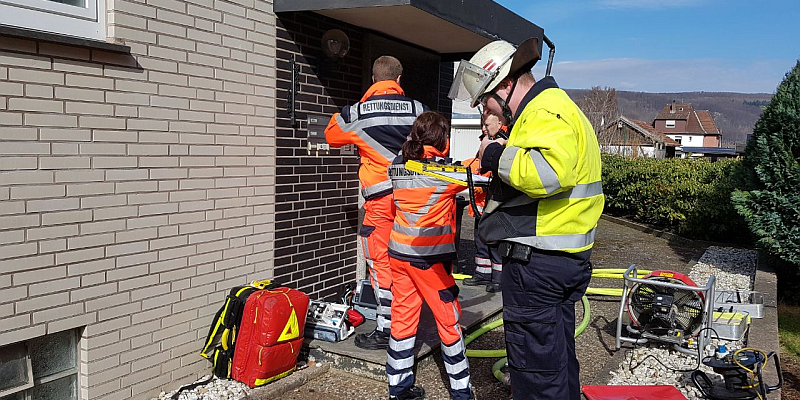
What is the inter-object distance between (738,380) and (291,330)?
3.29 meters

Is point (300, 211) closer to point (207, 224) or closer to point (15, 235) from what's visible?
point (207, 224)

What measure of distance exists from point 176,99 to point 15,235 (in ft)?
4.71

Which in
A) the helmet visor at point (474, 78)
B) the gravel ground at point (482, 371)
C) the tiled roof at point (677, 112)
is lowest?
the gravel ground at point (482, 371)

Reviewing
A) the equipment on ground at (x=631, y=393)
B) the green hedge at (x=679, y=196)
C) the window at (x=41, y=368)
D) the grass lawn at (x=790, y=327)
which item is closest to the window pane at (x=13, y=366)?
the window at (x=41, y=368)

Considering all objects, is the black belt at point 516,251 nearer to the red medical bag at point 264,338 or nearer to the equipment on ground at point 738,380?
the red medical bag at point 264,338

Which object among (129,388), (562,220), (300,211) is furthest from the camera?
(300,211)

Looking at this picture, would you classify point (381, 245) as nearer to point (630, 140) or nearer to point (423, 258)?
point (423, 258)

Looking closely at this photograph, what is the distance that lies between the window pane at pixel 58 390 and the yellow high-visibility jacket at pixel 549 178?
2900 millimetres

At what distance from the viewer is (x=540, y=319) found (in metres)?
3.03

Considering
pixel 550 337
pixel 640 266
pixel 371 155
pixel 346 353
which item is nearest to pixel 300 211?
pixel 371 155

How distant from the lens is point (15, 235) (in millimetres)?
3488

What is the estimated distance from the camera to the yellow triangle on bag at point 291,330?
4.56m

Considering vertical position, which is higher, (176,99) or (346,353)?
(176,99)

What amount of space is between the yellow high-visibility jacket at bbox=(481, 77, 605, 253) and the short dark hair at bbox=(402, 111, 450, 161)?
116cm
